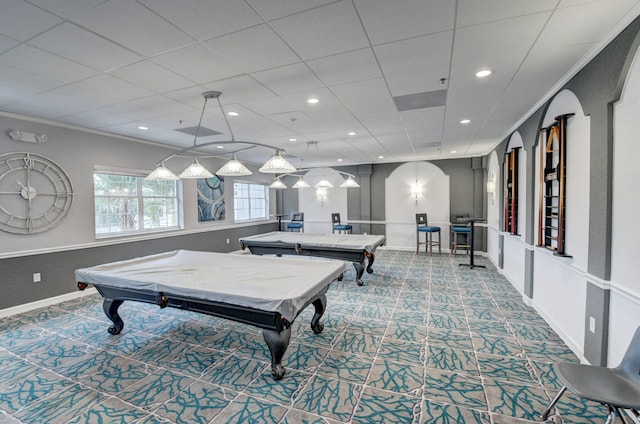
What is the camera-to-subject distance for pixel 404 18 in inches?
77.2

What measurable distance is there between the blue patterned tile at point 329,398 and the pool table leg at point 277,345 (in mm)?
279

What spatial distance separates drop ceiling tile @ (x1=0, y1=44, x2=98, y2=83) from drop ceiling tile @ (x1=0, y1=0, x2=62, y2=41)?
0.20m

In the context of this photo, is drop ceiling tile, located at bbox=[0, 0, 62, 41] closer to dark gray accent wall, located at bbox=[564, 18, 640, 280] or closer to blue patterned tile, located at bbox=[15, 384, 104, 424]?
blue patterned tile, located at bbox=[15, 384, 104, 424]

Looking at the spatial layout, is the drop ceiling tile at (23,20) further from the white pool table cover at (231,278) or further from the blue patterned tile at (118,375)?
the blue patterned tile at (118,375)

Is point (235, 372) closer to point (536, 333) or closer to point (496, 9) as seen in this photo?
point (536, 333)

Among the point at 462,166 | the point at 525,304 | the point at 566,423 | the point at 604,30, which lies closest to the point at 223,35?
the point at 604,30

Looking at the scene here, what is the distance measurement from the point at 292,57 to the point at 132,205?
482cm

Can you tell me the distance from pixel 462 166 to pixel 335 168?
3.93 m

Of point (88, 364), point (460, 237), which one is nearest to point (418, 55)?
point (88, 364)

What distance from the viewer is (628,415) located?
2.02 meters

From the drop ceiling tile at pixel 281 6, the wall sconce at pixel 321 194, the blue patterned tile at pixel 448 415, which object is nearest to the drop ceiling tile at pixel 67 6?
the drop ceiling tile at pixel 281 6

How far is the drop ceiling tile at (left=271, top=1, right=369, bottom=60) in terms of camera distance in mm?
1906

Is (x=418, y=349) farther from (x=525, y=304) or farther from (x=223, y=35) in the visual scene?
(x=223, y=35)

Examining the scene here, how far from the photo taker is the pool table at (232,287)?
2.38m
